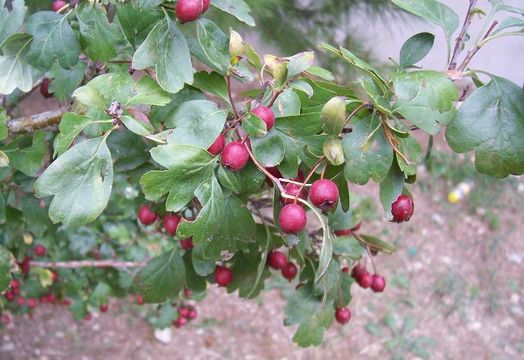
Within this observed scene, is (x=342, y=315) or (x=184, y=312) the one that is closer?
(x=342, y=315)

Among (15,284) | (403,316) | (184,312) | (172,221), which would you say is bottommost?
(403,316)

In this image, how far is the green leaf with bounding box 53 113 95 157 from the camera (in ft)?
2.59

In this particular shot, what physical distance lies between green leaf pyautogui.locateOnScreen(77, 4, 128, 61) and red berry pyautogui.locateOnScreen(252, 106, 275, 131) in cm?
29

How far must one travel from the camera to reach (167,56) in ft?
2.62

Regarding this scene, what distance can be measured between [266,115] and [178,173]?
120 mm

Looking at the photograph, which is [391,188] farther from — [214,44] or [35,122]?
[35,122]

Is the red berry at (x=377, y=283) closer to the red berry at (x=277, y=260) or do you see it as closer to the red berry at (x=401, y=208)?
the red berry at (x=277, y=260)

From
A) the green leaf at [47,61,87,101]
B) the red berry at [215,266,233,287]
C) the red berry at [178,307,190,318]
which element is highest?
the green leaf at [47,61,87,101]

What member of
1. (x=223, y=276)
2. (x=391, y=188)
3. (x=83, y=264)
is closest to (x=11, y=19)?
(x=223, y=276)

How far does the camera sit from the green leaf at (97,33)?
0.92 m

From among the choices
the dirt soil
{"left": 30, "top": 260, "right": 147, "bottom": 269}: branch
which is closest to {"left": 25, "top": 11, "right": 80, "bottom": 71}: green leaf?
{"left": 30, "top": 260, "right": 147, "bottom": 269}: branch

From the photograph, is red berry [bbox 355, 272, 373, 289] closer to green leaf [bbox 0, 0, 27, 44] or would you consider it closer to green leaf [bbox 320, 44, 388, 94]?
green leaf [bbox 320, 44, 388, 94]

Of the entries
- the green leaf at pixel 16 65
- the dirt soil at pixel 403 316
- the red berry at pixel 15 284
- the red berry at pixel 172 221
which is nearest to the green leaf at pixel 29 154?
the green leaf at pixel 16 65

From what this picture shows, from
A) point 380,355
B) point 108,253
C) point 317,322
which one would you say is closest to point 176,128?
Result: point 317,322
